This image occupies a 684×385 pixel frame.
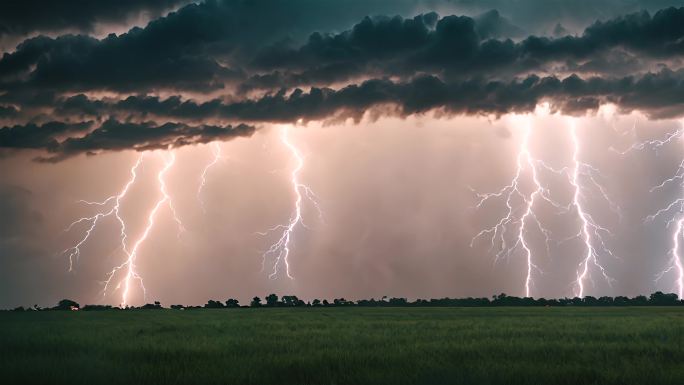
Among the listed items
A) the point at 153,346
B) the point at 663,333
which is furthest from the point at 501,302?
the point at 153,346

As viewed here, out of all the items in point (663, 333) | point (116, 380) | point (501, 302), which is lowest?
point (116, 380)

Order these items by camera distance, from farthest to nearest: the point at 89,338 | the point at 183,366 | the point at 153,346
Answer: the point at 89,338
the point at 153,346
the point at 183,366

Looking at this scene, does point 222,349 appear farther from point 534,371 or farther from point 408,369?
point 534,371

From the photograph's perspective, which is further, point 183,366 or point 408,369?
point 183,366

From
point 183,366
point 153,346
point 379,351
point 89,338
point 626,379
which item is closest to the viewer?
point 626,379

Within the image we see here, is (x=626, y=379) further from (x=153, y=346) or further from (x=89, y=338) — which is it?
(x=89, y=338)

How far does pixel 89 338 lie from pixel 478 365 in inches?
457

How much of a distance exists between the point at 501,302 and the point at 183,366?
97.0m

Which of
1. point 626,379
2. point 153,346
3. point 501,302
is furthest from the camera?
point 501,302

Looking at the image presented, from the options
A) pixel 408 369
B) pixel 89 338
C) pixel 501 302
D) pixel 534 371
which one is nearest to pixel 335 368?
pixel 408 369

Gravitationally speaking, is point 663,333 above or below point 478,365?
above

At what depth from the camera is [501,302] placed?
10369 cm

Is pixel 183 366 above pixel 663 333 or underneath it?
underneath

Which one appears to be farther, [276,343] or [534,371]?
[276,343]
